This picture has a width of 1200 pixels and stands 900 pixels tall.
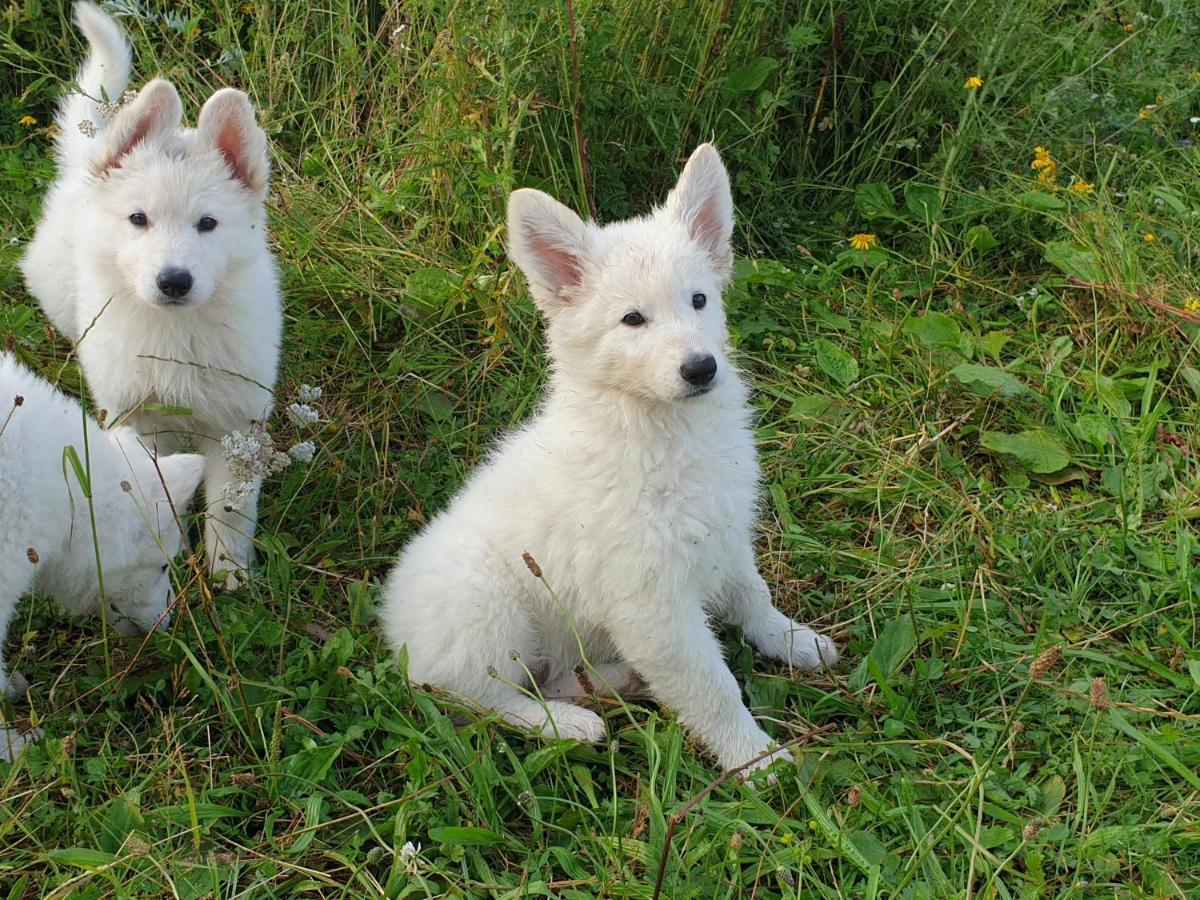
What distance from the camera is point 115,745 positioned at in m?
3.04

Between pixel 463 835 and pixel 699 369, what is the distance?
1215mm

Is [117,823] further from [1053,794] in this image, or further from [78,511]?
[1053,794]

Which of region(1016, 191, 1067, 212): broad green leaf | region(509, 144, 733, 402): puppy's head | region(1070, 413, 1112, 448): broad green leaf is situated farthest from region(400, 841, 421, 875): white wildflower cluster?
region(1016, 191, 1067, 212): broad green leaf

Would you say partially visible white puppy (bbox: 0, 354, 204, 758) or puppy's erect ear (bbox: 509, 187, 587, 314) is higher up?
puppy's erect ear (bbox: 509, 187, 587, 314)

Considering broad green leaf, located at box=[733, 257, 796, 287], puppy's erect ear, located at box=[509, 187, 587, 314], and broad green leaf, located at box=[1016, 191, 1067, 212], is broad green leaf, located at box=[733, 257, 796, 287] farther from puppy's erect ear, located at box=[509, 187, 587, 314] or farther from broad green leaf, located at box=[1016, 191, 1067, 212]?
puppy's erect ear, located at box=[509, 187, 587, 314]

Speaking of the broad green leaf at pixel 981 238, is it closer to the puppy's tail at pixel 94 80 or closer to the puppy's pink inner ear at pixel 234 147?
the puppy's pink inner ear at pixel 234 147

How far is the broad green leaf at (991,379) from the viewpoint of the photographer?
160 inches

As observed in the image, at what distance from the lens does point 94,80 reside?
436 cm

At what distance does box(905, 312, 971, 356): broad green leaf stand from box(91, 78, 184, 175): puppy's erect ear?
262 centimetres

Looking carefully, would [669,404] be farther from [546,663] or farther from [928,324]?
[928,324]

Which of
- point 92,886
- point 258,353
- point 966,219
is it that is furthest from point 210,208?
point 966,219

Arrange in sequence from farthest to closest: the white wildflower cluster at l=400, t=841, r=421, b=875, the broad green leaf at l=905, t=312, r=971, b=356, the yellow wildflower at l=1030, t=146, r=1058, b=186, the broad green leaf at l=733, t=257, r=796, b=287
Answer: the yellow wildflower at l=1030, t=146, r=1058, b=186, the broad green leaf at l=733, t=257, r=796, b=287, the broad green leaf at l=905, t=312, r=971, b=356, the white wildflower cluster at l=400, t=841, r=421, b=875

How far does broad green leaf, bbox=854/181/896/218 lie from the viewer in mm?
4836

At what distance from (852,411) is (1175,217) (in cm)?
169
